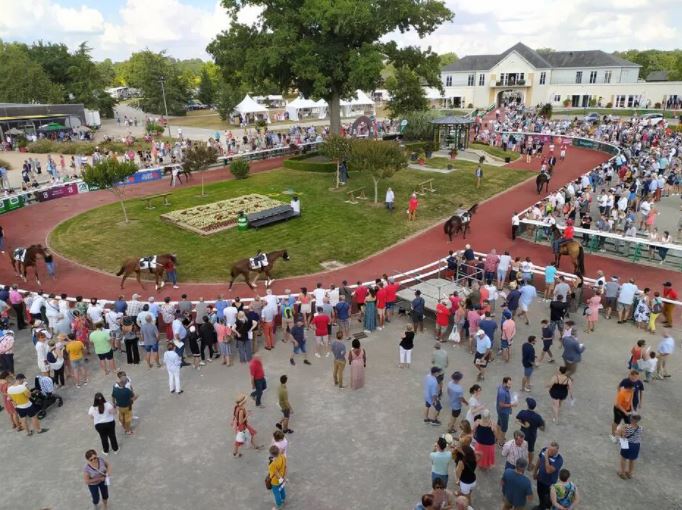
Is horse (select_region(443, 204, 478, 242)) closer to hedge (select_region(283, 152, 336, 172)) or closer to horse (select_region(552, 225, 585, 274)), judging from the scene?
horse (select_region(552, 225, 585, 274))

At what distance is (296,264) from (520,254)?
31.0ft

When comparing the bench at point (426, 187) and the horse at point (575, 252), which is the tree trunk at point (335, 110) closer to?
the bench at point (426, 187)

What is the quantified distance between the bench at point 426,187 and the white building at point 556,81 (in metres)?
53.1

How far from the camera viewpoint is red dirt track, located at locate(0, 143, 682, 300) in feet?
60.9

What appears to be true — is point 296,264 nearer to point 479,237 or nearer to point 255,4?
point 479,237

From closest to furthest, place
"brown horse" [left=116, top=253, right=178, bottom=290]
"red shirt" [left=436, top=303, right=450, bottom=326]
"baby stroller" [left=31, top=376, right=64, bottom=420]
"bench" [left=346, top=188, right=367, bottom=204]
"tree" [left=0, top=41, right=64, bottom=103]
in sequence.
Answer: "baby stroller" [left=31, top=376, right=64, bottom=420] < "red shirt" [left=436, top=303, right=450, bottom=326] < "brown horse" [left=116, top=253, right=178, bottom=290] < "bench" [left=346, top=188, right=367, bottom=204] < "tree" [left=0, top=41, right=64, bottom=103]

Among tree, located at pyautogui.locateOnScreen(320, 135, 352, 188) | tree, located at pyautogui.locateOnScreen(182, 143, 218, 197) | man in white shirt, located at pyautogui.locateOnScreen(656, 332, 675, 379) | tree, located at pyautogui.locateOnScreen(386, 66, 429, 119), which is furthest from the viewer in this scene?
tree, located at pyautogui.locateOnScreen(386, 66, 429, 119)

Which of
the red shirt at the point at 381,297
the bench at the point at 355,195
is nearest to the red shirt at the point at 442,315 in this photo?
the red shirt at the point at 381,297

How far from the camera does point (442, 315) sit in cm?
1421

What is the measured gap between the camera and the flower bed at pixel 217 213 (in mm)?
24531

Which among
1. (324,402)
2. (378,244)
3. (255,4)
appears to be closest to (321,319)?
(324,402)

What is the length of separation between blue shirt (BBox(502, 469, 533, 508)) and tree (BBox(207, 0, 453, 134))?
29349 millimetres

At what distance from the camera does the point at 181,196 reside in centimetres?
3111

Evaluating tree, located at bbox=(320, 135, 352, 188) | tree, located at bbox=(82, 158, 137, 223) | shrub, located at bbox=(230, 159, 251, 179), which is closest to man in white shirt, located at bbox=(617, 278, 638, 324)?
tree, located at bbox=(320, 135, 352, 188)
